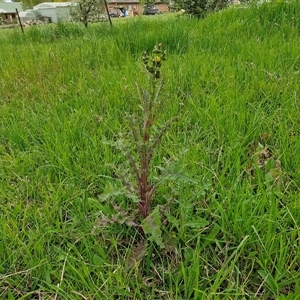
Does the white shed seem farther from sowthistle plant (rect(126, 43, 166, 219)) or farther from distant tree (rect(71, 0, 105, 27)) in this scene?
sowthistle plant (rect(126, 43, 166, 219))

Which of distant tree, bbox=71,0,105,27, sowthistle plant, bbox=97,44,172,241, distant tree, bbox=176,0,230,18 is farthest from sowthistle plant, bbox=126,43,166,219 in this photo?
distant tree, bbox=71,0,105,27

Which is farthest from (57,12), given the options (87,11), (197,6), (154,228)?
(154,228)

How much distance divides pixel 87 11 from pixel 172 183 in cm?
668

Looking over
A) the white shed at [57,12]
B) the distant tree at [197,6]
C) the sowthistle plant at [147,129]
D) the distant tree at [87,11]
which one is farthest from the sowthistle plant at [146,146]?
the distant tree at [87,11]

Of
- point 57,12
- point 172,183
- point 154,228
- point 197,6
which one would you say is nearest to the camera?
point 154,228

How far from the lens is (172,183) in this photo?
1.20 meters

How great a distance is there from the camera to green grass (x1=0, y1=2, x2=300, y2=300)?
37.1 inches

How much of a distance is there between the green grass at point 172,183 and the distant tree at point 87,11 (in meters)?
4.96

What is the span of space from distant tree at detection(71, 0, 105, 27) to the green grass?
496 centimetres

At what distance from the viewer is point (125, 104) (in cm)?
192

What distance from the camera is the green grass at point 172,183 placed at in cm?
94

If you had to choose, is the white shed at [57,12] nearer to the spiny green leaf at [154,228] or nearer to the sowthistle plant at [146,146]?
the sowthistle plant at [146,146]

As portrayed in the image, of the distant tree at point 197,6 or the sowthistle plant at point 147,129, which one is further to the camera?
the distant tree at point 197,6

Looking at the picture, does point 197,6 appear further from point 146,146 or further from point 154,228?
point 154,228
